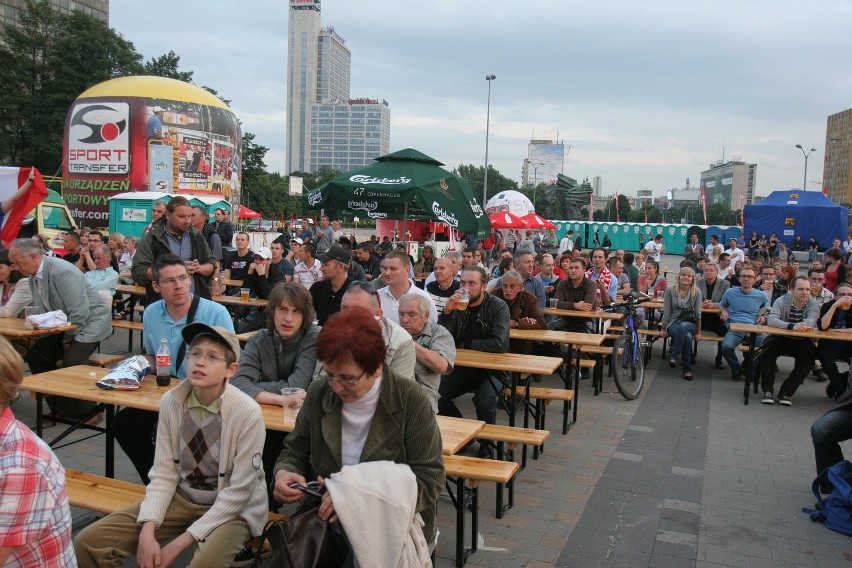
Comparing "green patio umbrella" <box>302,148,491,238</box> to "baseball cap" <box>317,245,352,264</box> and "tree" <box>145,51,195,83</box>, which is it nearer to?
"baseball cap" <box>317,245,352,264</box>

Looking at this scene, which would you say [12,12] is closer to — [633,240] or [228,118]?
[228,118]

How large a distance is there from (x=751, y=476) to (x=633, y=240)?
43582 mm

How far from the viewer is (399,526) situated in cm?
270

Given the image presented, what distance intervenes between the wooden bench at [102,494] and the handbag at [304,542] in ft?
2.07

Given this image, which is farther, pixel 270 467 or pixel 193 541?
pixel 270 467

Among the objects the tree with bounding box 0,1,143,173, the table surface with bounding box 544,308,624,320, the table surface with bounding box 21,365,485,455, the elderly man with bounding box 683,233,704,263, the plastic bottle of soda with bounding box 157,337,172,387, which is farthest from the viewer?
the tree with bounding box 0,1,143,173

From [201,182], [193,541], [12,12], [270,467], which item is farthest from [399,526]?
[12,12]

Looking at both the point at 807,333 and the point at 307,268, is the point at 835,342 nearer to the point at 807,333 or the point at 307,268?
the point at 807,333

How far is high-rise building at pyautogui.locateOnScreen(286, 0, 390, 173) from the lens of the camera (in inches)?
6545

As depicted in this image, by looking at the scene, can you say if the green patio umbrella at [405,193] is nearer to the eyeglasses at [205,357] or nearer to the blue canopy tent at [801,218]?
the eyeglasses at [205,357]

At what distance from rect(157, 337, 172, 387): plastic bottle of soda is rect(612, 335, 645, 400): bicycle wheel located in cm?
533

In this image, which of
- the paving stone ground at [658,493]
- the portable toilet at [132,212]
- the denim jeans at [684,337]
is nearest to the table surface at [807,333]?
the paving stone ground at [658,493]

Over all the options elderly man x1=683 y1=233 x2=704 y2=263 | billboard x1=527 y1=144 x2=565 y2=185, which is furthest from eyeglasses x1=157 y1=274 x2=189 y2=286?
billboard x1=527 y1=144 x2=565 y2=185

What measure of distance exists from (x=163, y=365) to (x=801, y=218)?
35.3 meters
